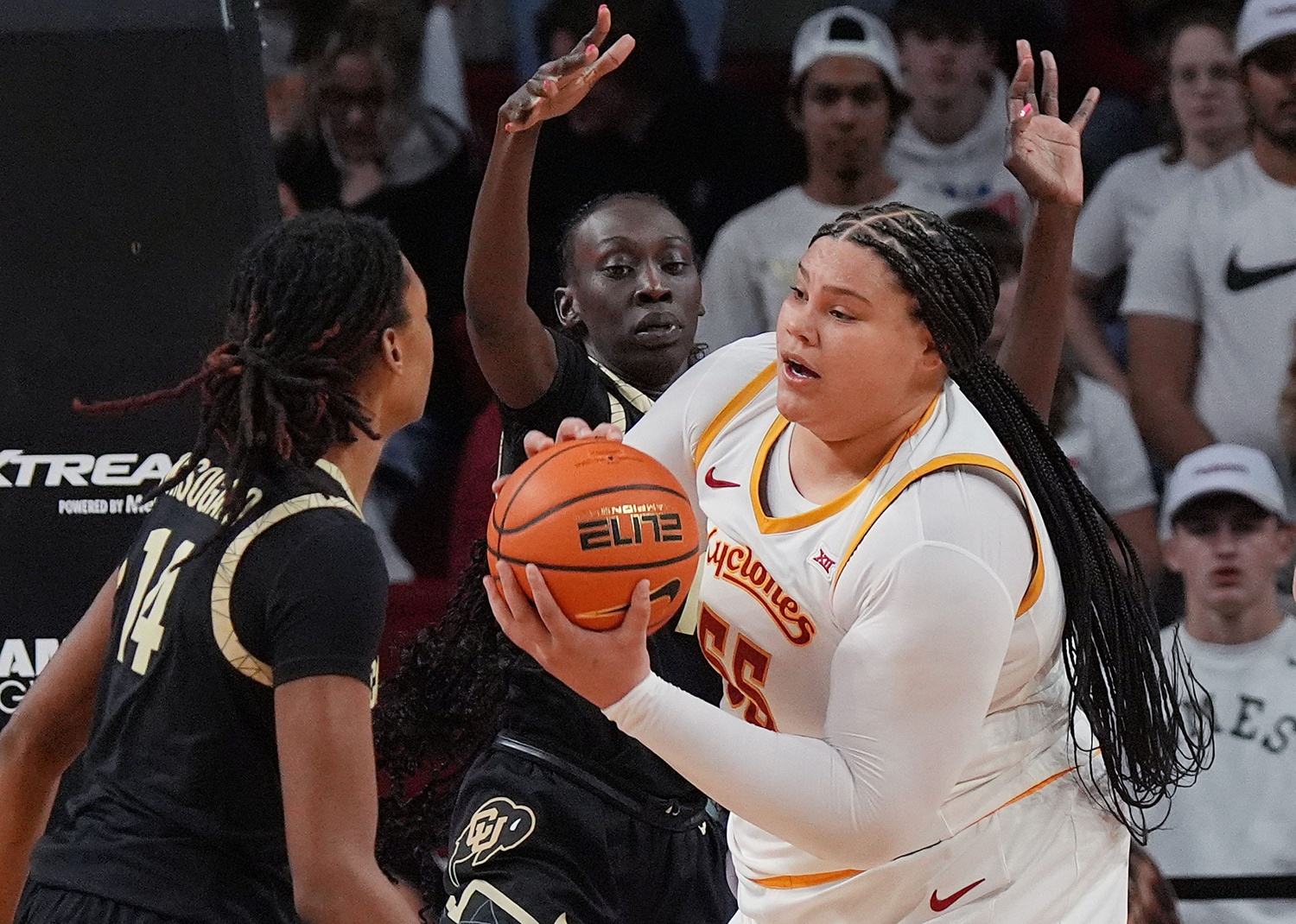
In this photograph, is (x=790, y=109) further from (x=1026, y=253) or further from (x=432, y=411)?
(x=1026, y=253)

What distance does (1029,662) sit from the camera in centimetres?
241

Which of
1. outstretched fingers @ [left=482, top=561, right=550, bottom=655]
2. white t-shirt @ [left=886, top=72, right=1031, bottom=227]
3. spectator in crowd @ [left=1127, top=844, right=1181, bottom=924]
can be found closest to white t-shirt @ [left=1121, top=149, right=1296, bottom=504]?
white t-shirt @ [left=886, top=72, right=1031, bottom=227]

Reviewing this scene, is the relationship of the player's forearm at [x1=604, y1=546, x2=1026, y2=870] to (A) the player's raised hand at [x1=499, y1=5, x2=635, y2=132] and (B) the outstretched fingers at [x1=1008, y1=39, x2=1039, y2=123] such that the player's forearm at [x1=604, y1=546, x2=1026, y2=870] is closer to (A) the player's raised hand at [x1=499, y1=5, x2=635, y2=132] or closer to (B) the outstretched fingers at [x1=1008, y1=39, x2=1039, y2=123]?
(A) the player's raised hand at [x1=499, y1=5, x2=635, y2=132]

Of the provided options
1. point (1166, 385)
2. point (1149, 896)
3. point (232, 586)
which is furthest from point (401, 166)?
point (232, 586)

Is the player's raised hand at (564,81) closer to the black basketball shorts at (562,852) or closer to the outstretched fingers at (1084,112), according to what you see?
the outstretched fingers at (1084,112)

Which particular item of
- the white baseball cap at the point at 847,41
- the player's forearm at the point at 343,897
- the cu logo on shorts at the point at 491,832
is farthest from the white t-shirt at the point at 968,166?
the player's forearm at the point at 343,897

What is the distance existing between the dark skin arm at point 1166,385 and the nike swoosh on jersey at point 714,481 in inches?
110

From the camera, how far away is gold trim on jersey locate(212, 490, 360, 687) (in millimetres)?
2377

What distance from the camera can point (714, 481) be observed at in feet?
8.74

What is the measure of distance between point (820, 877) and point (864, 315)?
83 centimetres

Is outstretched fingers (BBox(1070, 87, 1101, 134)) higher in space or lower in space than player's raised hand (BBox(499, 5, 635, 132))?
lower

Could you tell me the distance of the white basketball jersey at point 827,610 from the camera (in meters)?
2.36

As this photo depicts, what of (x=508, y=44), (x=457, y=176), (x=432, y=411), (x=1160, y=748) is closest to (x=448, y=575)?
(x=432, y=411)

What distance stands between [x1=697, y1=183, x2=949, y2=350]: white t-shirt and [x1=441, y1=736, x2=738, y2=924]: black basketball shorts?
7.21 feet
